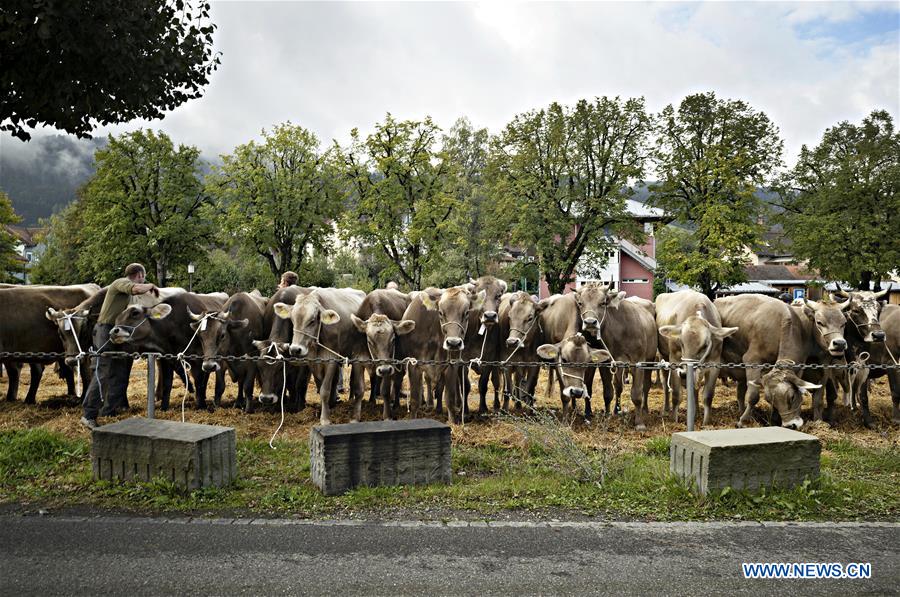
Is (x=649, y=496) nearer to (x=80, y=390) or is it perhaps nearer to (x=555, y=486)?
(x=555, y=486)

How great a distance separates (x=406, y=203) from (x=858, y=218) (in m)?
24.6

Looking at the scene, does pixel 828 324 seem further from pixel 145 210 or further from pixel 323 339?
pixel 145 210

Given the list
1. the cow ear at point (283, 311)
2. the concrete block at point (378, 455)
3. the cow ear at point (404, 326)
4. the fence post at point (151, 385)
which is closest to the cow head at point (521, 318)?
the cow ear at point (404, 326)

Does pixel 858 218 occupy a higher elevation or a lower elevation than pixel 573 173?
lower

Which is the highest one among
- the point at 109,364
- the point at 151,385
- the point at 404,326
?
the point at 404,326

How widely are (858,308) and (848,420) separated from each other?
1.83 m

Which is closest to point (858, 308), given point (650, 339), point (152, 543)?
point (650, 339)

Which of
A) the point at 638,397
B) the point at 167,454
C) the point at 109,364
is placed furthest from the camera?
the point at 638,397

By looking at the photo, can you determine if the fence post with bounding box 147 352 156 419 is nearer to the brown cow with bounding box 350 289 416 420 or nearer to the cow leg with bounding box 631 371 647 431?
the brown cow with bounding box 350 289 416 420

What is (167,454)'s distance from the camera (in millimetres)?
5793

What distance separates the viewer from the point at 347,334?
9.98 m

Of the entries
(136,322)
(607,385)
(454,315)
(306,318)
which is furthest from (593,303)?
(136,322)

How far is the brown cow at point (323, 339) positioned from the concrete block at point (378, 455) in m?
2.78

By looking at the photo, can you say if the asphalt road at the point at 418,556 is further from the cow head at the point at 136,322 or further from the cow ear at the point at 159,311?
the cow ear at the point at 159,311
